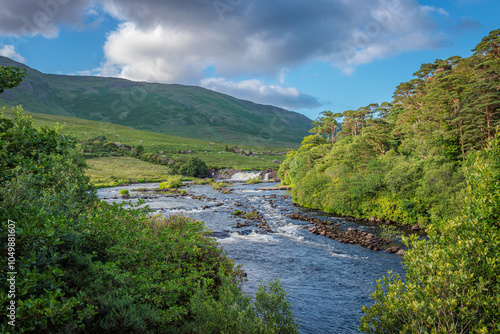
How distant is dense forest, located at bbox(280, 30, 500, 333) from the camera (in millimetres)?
6953

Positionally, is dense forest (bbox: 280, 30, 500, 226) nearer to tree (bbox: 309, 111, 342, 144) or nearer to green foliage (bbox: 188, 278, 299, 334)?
green foliage (bbox: 188, 278, 299, 334)

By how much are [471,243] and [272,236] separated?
73.5 feet

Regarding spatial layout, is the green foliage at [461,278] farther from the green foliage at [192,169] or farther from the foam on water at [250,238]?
the green foliage at [192,169]

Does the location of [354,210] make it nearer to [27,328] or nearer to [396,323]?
[396,323]

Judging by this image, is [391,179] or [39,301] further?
[391,179]

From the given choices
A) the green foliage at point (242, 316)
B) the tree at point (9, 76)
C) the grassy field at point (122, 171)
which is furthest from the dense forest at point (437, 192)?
the grassy field at point (122, 171)

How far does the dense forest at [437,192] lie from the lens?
22.8 feet

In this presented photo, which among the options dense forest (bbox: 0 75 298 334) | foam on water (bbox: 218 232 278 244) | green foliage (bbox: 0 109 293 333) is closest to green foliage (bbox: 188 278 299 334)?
dense forest (bbox: 0 75 298 334)

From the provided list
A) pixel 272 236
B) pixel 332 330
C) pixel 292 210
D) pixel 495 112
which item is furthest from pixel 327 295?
pixel 495 112

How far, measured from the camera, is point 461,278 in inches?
270

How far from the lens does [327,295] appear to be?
16391 millimetres

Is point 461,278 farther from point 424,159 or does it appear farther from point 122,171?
point 122,171

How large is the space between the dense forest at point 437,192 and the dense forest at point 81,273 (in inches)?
164

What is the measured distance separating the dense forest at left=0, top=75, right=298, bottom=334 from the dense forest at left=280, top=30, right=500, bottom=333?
13.7 feet
